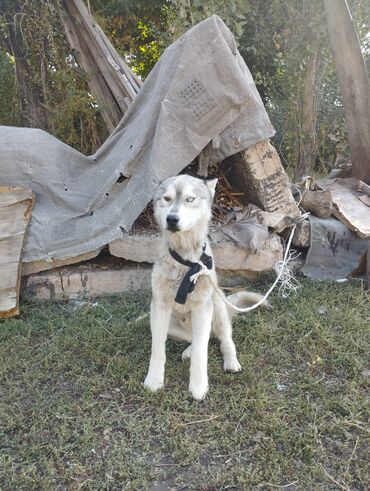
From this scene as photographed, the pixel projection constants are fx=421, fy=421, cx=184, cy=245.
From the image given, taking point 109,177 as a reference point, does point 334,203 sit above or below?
below

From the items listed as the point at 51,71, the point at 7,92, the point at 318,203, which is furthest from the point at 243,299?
the point at 7,92

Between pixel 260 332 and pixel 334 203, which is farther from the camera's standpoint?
pixel 334 203

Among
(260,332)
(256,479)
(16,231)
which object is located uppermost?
(16,231)

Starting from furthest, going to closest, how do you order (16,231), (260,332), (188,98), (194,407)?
(16,231), (188,98), (260,332), (194,407)

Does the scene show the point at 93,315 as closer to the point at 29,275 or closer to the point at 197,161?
the point at 29,275

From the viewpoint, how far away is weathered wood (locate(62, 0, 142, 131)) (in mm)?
6043

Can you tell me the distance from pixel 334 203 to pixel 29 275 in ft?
11.0

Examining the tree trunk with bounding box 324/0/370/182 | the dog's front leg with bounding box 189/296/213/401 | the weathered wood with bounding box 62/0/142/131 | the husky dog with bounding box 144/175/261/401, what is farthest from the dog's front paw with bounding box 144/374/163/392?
the weathered wood with bounding box 62/0/142/131

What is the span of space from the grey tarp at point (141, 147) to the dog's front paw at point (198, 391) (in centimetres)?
182

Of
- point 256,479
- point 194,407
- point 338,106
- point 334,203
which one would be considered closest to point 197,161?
point 334,203

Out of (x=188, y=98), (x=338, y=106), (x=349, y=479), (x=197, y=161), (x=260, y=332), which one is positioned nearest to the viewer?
(x=349, y=479)

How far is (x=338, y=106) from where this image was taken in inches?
297

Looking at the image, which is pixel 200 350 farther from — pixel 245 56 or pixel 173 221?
pixel 245 56

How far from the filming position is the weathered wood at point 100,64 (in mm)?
6043
